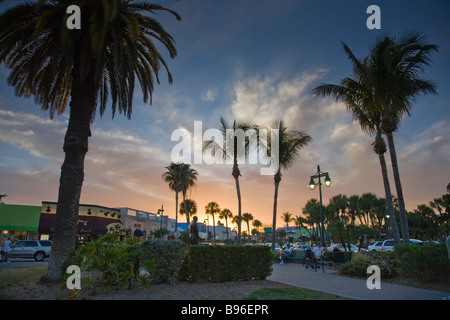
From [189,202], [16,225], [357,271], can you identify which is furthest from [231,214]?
[357,271]

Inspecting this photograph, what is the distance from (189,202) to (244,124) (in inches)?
1852

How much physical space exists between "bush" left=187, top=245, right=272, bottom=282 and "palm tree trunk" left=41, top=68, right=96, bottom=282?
3664mm

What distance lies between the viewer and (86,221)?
3241cm

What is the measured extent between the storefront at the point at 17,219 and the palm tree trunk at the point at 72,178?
2518cm

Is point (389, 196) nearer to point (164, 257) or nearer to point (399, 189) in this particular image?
point (399, 189)

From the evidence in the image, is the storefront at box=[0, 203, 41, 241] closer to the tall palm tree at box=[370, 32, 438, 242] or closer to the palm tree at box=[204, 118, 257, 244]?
the palm tree at box=[204, 118, 257, 244]

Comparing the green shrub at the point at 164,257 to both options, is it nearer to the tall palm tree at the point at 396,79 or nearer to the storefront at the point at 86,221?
the tall palm tree at the point at 396,79

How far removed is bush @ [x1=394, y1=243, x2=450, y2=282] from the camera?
8.83m

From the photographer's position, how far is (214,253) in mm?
9023

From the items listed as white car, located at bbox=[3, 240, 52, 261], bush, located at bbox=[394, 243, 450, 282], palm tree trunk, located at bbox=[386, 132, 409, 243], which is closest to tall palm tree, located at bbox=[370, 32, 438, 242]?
palm tree trunk, located at bbox=[386, 132, 409, 243]

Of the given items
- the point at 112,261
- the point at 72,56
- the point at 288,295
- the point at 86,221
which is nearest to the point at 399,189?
the point at 288,295

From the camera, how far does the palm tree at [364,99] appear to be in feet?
49.4

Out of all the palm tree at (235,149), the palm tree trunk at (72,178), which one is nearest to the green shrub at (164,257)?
the palm tree trunk at (72,178)
